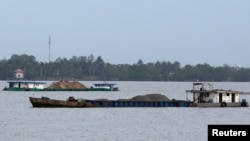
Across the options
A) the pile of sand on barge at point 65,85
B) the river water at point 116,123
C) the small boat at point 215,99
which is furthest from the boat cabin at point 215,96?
the pile of sand on barge at point 65,85

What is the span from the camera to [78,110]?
299 feet

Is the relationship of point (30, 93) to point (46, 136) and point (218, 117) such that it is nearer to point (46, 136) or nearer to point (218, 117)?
point (218, 117)

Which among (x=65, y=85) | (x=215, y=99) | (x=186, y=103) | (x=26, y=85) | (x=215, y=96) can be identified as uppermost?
(x=65, y=85)

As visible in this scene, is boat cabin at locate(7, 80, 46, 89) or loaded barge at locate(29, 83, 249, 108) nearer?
loaded barge at locate(29, 83, 249, 108)

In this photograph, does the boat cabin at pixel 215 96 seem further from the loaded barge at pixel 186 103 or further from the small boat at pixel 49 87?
the small boat at pixel 49 87

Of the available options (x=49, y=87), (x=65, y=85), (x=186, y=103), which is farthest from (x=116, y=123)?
(x=65, y=85)

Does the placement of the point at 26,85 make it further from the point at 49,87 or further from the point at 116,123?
the point at 116,123

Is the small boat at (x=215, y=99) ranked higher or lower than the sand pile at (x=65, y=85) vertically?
lower

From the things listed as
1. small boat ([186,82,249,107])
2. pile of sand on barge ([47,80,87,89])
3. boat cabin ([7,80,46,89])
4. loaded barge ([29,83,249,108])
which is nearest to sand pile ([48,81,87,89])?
pile of sand on barge ([47,80,87,89])

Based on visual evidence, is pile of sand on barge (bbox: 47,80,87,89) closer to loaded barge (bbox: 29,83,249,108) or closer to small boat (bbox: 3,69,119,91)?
small boat (bbox: 3,69,119,91)

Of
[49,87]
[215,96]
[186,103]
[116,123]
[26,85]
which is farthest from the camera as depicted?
[49,87]

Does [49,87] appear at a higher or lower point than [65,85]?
lower

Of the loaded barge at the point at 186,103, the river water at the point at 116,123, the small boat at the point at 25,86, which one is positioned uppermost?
the small boat at the point at 25,86

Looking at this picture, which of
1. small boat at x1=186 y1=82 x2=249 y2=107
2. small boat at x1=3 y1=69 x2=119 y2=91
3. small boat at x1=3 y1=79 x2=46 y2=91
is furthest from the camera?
small boat at x1=3 y1=69 x2=119 y2=91
